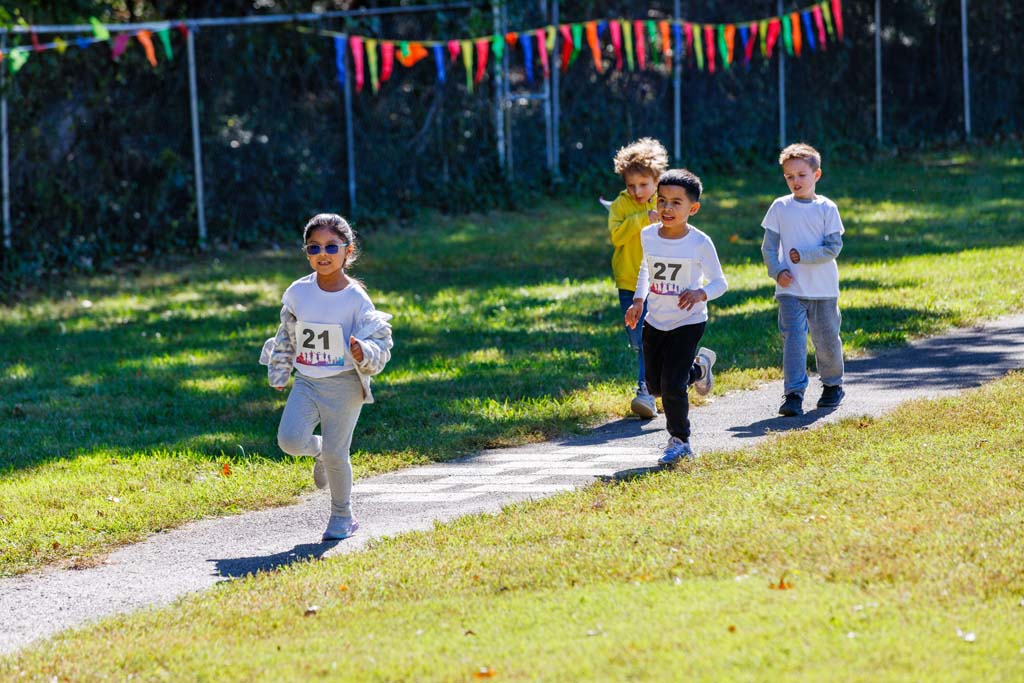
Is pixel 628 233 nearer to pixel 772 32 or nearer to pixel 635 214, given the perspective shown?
pixel 635 214

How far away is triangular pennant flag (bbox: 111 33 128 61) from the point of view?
16094 mm

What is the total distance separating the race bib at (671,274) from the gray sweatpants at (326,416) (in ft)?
6.07

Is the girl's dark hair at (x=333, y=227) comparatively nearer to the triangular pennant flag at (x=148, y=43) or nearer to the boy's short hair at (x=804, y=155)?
the boy's short hair at (x=804, y=155)

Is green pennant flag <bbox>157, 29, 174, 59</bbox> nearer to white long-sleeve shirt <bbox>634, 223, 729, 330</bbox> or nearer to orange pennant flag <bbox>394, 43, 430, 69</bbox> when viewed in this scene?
orange pennant flag <bbox>394, 43, 430, 69</bbox>

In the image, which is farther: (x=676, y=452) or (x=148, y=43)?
(x=148, y=43)

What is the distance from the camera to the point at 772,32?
2144 cm

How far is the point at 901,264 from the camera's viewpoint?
44.9ft

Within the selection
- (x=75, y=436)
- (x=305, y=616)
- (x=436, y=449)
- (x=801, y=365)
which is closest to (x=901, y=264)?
(x=801, y=365)

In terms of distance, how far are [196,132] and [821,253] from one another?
10595mm

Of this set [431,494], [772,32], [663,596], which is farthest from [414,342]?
[772,32]

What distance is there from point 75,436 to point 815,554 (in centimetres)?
516

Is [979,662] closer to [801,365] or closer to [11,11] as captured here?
[801,365]

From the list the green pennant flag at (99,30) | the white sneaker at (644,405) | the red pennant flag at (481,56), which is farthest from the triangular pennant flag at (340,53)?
the white sneaker at (644,405)

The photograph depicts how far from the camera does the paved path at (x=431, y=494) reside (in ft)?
19.9
